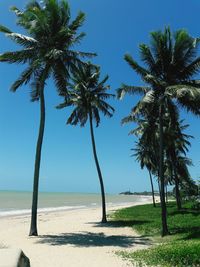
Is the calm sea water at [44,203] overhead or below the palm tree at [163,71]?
below

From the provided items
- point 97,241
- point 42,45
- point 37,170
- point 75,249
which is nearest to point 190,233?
point 97,241

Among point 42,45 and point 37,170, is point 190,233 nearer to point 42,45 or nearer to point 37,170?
point 37,170

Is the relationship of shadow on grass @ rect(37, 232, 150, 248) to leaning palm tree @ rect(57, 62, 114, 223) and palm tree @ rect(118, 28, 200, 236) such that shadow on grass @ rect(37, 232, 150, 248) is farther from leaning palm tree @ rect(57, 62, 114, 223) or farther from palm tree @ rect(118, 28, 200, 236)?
leaning palm tree @ rect(57, 62, 114, 223)

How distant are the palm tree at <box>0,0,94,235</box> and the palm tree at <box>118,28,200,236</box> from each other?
344 cm

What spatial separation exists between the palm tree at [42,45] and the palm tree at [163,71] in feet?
11.3

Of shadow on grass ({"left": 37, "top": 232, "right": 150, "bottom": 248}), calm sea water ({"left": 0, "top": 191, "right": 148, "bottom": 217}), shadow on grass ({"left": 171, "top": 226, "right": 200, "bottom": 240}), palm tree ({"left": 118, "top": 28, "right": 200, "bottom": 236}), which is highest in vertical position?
palm tree ({"left": 118, "top": 28, "right": 200, "bottom": 236})

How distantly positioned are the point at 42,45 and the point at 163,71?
680 cm

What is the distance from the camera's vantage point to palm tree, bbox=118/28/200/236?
1833 cm

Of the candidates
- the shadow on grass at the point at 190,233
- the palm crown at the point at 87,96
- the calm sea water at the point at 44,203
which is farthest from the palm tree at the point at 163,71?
the calm sea water at the point at 44,203

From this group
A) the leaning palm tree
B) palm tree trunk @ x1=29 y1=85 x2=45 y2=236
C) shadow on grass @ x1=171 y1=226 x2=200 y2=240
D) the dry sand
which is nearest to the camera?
the dry sand

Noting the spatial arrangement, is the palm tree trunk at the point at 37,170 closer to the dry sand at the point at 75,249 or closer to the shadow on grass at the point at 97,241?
the dry sand at the point at 75,249

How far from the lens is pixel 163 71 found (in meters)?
19.0

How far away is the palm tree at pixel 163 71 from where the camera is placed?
18327 millimetres

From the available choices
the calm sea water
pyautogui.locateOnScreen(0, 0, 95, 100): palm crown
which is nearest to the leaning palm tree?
pyautogui.locateOnScreen(0, 0, 95, 100): palm crown
